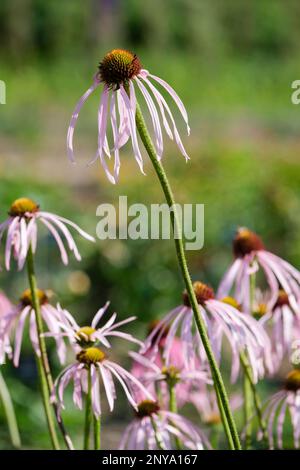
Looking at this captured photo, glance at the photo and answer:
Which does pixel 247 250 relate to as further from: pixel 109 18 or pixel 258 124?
pixel 109 18

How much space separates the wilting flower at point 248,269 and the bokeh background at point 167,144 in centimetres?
61

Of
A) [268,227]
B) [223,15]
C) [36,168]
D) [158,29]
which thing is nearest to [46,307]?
[268,227]

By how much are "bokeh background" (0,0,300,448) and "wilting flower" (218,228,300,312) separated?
0.61 metres

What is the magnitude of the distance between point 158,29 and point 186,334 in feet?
45.9

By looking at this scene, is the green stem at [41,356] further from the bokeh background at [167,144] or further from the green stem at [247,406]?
the bokeh background at [167,144]

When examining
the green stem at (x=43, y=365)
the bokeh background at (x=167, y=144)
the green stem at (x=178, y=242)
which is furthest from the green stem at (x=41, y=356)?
the bokeh background at (x=167, y=144)

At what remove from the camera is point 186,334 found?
3.26 feet

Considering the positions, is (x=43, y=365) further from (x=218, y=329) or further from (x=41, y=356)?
(x=218, y=329)

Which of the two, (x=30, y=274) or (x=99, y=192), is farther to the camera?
(x=99, y=192)

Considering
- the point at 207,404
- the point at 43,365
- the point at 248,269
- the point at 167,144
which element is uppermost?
the point at 167,144

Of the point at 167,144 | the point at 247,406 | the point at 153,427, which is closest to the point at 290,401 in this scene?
the point at 247,406

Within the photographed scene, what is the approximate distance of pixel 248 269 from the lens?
1.10 m

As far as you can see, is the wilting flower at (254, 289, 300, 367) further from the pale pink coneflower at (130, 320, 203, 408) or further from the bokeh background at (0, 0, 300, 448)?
the bokeh background at (0, 0, 300, 448)

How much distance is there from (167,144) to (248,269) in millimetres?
4832
